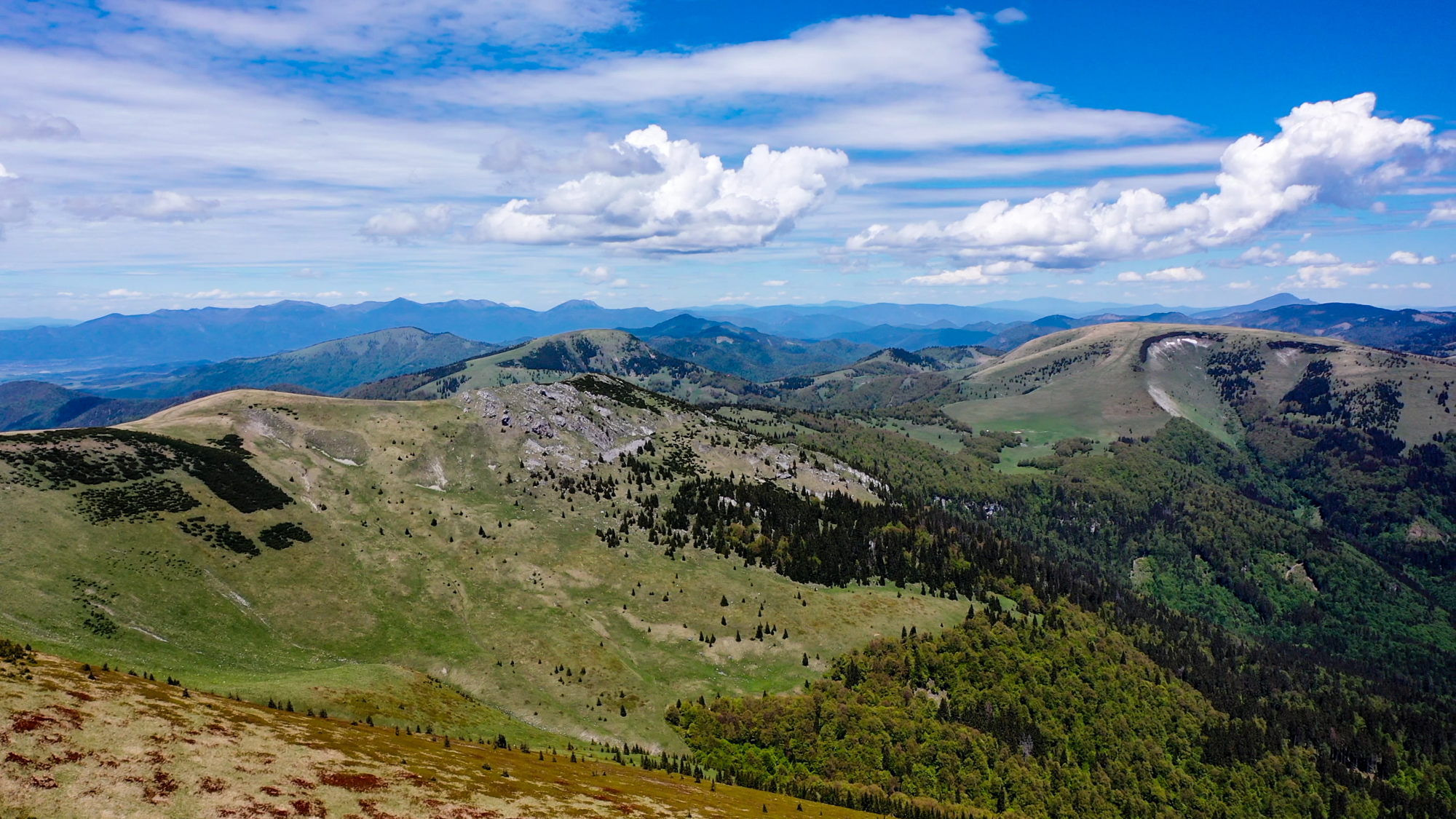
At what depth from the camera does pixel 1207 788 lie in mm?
159250

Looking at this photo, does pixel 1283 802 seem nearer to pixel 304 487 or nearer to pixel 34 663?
pixel 34 663

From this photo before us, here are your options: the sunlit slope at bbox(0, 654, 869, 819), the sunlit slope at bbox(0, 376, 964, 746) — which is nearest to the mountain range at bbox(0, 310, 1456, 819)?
the sunlit slope at bbox(0, 654, 869, 819)

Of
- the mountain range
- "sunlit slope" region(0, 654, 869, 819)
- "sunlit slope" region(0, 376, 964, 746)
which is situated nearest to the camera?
"sunlit slope" region(0, 654, 869, 819)

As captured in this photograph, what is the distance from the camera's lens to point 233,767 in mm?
42562

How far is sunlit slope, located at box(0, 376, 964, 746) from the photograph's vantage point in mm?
90625

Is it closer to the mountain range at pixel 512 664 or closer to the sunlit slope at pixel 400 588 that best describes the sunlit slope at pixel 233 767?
the mountain range at pixel 512 664

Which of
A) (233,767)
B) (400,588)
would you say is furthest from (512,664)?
(233,767)

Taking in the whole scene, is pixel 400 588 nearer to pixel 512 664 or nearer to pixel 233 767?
pixel 512 664

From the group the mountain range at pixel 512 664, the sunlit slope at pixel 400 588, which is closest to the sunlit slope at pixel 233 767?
the mountain range at pixel 512 664

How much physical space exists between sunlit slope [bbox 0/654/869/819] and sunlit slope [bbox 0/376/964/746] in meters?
20.7

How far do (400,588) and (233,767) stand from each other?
97983 mm

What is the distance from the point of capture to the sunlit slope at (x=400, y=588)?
90.6 metres

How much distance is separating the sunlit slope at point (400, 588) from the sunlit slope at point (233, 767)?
20.7 meters

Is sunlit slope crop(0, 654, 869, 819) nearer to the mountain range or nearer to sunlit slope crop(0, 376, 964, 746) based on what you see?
the mountain range
